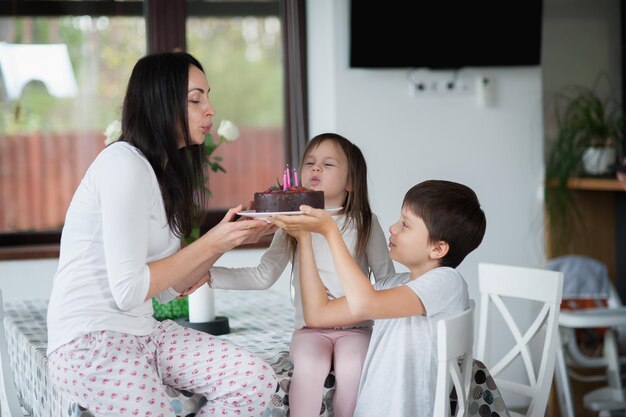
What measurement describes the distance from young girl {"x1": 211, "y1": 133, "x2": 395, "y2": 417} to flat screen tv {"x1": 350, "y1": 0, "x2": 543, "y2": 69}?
1.49m

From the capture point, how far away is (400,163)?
12.5ft

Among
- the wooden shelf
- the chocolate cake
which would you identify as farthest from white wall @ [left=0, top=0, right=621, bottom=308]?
the chocolate cake

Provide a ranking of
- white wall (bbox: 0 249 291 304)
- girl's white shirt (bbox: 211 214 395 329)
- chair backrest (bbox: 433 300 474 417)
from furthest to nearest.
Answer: white wall (bbox: 0 249 291 304)
girl's white shirt (bbox: 211 214 395 329)
chair backrest (bbox: 433 300 474 417)

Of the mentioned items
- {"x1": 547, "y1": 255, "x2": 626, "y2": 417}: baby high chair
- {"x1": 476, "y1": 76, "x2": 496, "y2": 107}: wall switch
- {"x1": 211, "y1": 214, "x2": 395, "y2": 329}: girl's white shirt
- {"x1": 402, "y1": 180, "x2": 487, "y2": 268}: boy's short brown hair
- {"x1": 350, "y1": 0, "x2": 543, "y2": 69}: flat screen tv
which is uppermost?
{"x1": 350, "y1": 0, "x2": 543, "y2": 69}: flat screen tv

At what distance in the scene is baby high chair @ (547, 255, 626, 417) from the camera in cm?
338

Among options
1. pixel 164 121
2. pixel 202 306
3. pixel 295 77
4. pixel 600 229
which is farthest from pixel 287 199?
pixel 600 229

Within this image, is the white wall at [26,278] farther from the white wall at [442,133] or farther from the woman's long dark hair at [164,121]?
the woman's long dark hair at [164,121]

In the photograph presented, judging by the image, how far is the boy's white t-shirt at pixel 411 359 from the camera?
1.84m

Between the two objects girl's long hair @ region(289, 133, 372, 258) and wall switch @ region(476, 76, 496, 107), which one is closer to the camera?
girl's long hair @ region(289, 133, 372, 258)

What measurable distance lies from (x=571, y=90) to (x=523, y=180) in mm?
624

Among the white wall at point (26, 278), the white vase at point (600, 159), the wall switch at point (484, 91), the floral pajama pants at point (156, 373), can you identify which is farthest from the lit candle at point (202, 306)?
the white vase at point (600, 159)

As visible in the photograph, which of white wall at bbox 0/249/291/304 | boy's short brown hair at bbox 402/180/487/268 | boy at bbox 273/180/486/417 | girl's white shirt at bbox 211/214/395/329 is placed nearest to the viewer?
boy at bbox 273/180/486/417

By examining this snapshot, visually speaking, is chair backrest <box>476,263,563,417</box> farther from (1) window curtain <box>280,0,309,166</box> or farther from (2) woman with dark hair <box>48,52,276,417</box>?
(1) window curtain <box>280,0,309,166</box>

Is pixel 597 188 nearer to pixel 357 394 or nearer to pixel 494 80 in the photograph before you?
pixel 494 80
